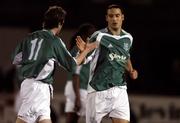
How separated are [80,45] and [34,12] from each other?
28.6 ft

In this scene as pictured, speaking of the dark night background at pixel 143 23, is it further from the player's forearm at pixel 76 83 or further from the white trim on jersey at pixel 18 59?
the white trim on jersey at pixel 18 59

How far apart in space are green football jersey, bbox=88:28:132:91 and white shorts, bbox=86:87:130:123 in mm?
78

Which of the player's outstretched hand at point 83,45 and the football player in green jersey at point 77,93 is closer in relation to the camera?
the player's outstretched hand at point 83,45

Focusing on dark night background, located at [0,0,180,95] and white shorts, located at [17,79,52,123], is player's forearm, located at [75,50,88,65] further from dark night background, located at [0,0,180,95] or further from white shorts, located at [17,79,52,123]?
dark night background, located at [0,0,180,95]

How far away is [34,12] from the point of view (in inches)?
674

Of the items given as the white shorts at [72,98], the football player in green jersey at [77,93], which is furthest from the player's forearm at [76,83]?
the white shorts at [72,98]

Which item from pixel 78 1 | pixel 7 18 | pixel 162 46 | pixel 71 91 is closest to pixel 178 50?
pixel 162 46

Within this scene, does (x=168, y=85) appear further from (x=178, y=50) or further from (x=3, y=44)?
(x=3, y=44)

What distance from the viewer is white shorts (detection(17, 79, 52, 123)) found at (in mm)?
8156

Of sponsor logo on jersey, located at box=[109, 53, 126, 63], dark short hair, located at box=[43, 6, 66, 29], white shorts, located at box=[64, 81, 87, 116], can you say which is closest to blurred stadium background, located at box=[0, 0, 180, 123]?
white shorts, located at box=[64, 81, 87, 116]

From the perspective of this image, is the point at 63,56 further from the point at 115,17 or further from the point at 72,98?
the point at 72,98

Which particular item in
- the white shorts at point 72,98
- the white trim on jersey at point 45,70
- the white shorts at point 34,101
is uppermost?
the white trim on jersey at point 45,70

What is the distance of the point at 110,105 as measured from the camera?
8.88 meters

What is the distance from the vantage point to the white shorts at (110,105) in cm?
884
